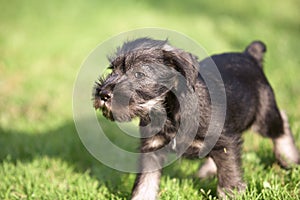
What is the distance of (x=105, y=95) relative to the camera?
12.2 ft

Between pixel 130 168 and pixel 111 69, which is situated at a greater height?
pixel 111 69

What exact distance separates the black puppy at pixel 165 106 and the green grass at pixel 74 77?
25cm

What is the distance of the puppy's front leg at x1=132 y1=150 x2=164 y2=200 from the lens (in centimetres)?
425

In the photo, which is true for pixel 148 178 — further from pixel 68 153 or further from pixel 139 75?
pixel 68 153

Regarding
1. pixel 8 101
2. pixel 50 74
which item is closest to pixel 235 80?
pixel 8 101

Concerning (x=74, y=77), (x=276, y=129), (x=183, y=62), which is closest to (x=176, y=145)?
(x=183, y=62)

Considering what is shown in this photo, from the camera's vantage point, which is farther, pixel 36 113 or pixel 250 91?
pixel 36 113

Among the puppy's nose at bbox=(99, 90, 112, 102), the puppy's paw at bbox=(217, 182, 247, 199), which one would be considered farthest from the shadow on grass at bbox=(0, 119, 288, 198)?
the puppy's nose at bbox=(99, 90, 112, 102)

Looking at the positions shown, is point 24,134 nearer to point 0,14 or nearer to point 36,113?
point 36,113

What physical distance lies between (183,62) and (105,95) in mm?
673

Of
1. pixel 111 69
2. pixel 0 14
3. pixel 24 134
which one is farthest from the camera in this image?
pixel 0 14

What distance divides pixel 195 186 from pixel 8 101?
3.82m

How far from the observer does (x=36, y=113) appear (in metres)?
6.89

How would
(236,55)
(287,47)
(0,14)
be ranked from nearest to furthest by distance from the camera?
(236,55) < (287,47) < (0,14)
